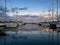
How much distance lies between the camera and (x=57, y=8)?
64.4 m

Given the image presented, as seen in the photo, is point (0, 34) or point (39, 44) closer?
point (39, 44)

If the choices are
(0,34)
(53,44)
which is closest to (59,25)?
(0,34)

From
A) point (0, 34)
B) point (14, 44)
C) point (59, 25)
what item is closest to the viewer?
point (14, 44)

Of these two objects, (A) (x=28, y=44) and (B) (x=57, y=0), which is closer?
(A) (x=28, y=44)

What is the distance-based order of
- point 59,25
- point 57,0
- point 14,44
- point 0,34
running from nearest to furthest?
point 14,44 → point 0,34 → point 59,25 → point 57,0

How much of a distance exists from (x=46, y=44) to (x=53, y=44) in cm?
73

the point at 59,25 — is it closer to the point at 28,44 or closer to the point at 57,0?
the point at 57,0

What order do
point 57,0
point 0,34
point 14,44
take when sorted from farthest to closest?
point 57,0 → point 0,34 → point 14,44

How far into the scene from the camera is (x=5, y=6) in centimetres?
5709

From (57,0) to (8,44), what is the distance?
4608 centimetres

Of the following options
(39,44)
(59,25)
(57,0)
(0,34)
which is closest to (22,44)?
(39,44)

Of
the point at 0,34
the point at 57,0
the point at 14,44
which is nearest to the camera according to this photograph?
the point at 14,44

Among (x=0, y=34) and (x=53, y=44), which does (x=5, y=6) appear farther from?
(x=53, y=44)

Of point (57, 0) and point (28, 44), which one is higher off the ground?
point (57, 0)
